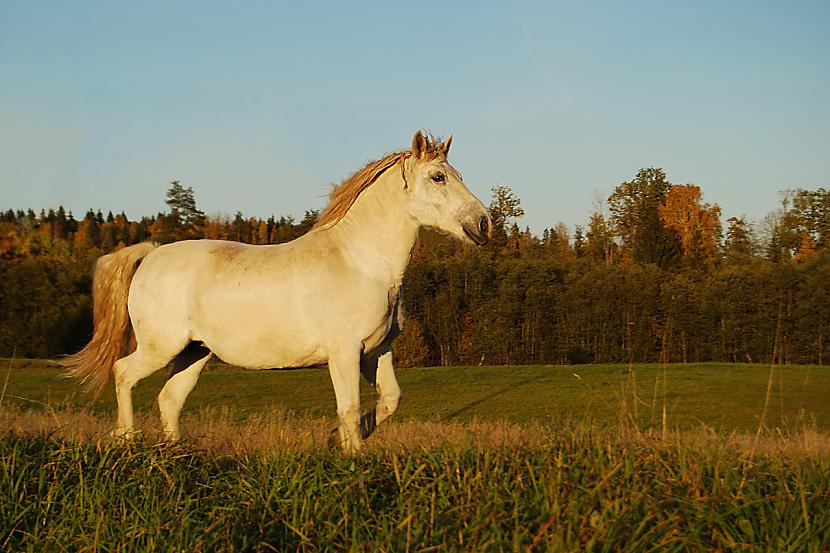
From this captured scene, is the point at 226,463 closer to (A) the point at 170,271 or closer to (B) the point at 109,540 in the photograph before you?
(B) the point at 109,540

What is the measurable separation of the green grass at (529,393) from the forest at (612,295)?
326 centimetres

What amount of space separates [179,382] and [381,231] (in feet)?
7.50

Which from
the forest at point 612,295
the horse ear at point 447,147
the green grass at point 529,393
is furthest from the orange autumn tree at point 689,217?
the horse ear at point 447,147

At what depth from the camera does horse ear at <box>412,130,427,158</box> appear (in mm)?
6303

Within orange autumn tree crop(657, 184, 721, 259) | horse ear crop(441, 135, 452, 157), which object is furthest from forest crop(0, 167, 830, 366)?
horse ear crop(441, 135, 452, 157)

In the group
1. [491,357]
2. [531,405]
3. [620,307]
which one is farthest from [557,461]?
[491,357]

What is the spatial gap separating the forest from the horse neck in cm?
2523

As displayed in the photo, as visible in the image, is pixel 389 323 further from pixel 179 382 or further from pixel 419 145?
pixel 179 382

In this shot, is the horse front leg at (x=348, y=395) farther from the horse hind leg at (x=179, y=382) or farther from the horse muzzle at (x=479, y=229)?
the horse hind leg at (x=179, y=382)

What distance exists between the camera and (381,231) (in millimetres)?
6500

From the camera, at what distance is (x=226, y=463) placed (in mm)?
5406

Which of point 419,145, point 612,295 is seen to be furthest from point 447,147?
point 612,295

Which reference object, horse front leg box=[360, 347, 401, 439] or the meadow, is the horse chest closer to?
horse front leg box=[360, 347, 401, 439]

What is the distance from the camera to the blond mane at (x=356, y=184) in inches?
259
